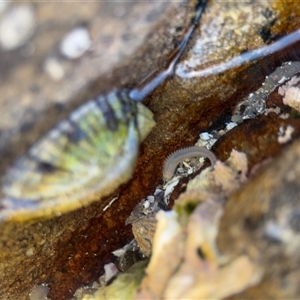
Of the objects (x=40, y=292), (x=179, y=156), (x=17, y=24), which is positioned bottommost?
(x=40, y=292)

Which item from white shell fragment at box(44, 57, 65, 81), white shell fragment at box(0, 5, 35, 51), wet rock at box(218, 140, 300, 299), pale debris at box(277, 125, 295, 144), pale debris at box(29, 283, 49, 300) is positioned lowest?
pale debris at box(29, 283, 49, 300)

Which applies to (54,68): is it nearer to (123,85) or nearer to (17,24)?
(17,24)

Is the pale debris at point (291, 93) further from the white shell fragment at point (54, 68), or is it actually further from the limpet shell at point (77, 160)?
the white shell fragment at point (54, 68)

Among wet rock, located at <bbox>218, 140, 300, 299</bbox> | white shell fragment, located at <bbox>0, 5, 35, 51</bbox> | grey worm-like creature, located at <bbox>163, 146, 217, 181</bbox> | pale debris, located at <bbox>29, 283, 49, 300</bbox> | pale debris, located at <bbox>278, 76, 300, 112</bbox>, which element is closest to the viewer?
wet rock, located at <bbox>218, 140, 300, 299</bbox>

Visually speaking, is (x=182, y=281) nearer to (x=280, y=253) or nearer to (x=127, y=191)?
(x=280, y=253)

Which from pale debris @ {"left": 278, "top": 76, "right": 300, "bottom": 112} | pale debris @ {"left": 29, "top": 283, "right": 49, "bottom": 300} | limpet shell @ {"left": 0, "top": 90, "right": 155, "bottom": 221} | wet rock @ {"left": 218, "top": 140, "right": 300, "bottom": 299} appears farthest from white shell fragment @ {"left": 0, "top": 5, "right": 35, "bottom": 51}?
pale debris @ {"left": 29, "top": 283, "right": 49, "bottom": 300}

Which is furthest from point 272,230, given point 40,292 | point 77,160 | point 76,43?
point 40,292

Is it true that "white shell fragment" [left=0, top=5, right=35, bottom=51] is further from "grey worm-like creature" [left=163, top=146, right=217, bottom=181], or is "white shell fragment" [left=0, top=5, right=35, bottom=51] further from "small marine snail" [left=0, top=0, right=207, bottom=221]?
"grey worm-like creature" [left=163, top=146, right=217, bottom=181]
